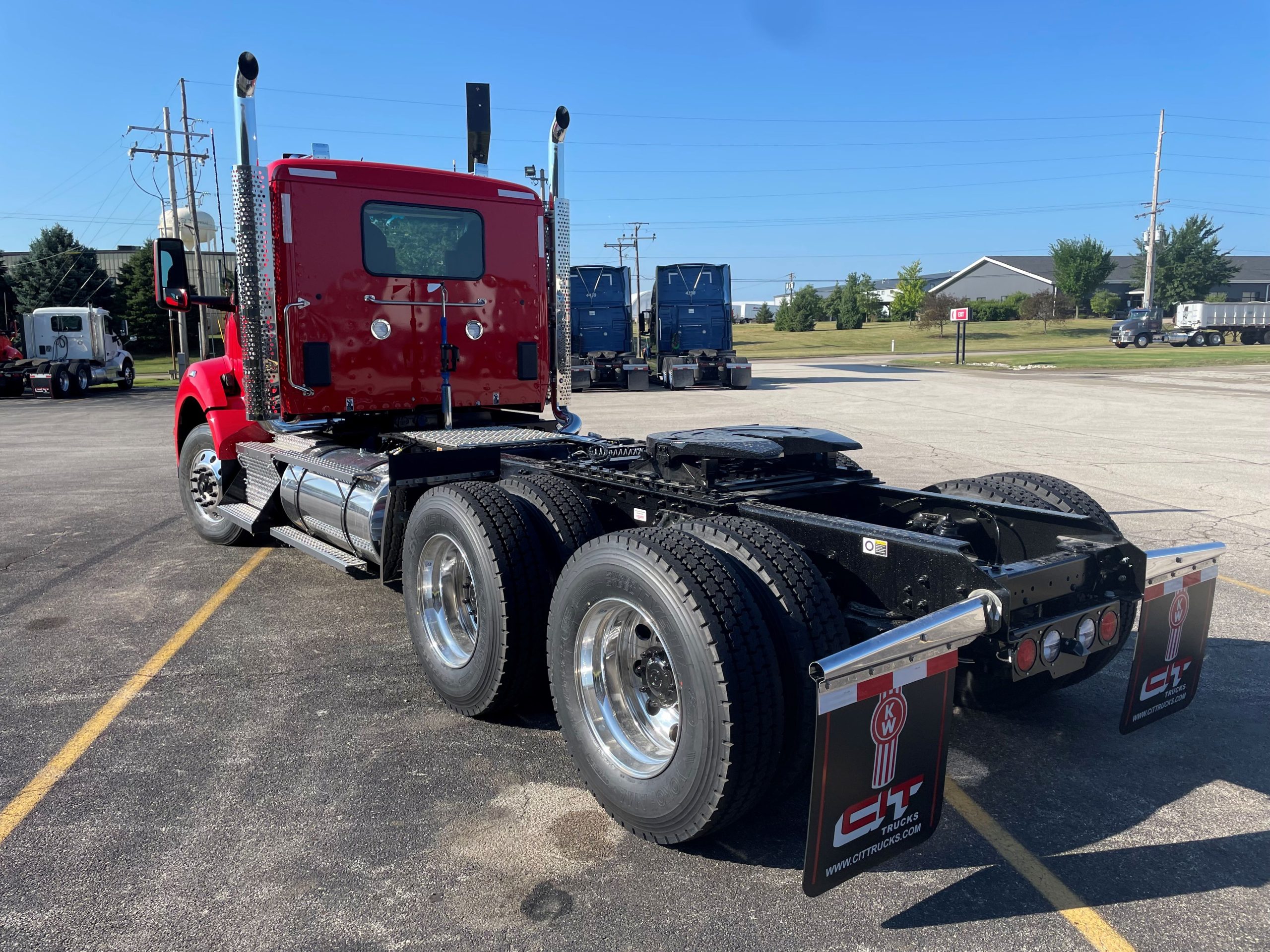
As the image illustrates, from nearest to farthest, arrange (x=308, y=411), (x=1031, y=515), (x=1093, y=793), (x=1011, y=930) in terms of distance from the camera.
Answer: (x=1011, y=930), (x=1093, y=793), (x=1031, y=515), (x=308, y=411)

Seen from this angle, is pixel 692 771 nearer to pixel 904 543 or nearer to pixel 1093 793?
pixel 904 543

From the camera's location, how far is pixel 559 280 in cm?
684

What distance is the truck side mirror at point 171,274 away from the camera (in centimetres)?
623

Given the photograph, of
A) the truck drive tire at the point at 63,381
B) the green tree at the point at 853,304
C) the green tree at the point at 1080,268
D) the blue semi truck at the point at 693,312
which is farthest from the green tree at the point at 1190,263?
the truck drive tire at the point at 63,381

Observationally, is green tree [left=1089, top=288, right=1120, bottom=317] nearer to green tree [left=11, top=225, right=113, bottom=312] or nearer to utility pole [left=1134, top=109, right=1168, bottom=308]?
utility pole [left=1134, top=109, right=1168, bottom=308]

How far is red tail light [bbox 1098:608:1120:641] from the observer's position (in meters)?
3.28

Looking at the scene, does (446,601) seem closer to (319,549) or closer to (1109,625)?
(319,549)

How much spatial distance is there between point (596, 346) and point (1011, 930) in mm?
27333

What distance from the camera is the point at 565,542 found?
13.2 ft

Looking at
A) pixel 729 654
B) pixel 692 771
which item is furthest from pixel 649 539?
pixel 692 771

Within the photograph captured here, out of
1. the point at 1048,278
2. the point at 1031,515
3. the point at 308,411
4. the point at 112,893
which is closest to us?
the point at 112,893

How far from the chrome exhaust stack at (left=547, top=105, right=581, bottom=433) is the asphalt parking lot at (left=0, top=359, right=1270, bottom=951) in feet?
6.56

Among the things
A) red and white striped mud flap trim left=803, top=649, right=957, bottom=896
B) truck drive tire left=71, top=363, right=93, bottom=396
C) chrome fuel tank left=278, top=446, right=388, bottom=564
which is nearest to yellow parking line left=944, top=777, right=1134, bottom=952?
red and white striped mud flap trim left=803, top=649, right=957, bottom=896

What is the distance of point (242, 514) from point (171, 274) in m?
1.84
